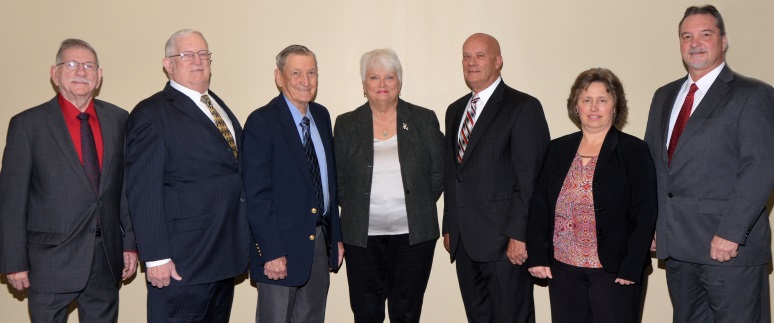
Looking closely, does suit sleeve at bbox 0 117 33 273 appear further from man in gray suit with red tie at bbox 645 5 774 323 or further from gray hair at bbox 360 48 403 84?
man in gray suit with red tie at bbox 645 5 774 323

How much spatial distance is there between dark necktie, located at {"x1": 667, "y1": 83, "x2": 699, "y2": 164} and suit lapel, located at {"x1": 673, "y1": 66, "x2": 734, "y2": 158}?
5 cm

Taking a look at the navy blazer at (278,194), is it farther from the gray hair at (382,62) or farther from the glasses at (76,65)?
the glasses at (76,65)

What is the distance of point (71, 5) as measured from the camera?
13.7 ft

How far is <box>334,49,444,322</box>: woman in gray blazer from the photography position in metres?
3.64

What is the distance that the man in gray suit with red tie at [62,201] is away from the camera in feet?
10.5

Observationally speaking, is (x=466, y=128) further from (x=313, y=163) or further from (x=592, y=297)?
(x=592, y=297)

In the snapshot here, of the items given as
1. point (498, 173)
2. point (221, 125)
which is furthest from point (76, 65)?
point (498, 173)

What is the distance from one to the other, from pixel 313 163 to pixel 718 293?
2102 mm

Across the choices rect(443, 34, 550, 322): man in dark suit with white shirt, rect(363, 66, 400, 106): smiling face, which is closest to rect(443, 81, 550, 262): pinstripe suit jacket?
rect(443, 34, 550, 322): man in dark suit with white shirt

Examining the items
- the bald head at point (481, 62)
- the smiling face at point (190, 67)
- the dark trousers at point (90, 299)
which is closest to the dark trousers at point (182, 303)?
the dark trousers at point (90, 299)

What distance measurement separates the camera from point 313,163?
3414 mm

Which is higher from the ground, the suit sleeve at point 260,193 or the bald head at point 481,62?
the bald head at point 481,62

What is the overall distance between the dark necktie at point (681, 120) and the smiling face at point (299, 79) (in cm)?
187

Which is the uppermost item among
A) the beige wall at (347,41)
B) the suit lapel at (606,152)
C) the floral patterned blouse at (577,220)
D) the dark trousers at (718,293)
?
the beige wall at (347,41)
